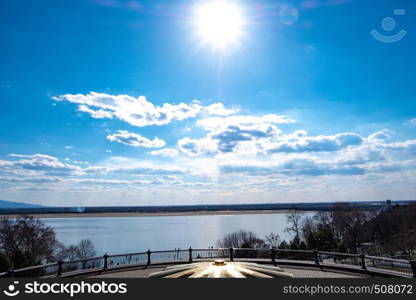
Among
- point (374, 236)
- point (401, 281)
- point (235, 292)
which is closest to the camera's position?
point (235, 292)

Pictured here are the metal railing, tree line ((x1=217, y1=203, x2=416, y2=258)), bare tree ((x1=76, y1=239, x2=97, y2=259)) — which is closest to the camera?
the metal railing

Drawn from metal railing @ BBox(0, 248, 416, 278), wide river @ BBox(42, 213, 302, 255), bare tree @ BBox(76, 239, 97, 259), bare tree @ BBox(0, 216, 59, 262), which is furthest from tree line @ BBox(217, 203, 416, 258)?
bare tree @ BBox(0, 216, 59, 262)

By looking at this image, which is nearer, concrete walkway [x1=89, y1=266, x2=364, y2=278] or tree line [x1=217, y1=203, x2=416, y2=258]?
concrete walkway [x1=89, y1=266, x2=364, y2=278]

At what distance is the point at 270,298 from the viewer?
8203 millimetres

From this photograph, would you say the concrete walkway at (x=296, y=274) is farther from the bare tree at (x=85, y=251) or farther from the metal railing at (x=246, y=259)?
the bare tree at (x=85, y=251)

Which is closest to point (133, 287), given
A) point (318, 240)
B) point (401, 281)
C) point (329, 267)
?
point (401, 281)

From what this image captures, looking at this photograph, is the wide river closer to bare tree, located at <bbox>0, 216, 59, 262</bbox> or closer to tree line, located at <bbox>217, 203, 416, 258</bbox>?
tree line, located at <bbox>217, 203, 416, 258</bbox>

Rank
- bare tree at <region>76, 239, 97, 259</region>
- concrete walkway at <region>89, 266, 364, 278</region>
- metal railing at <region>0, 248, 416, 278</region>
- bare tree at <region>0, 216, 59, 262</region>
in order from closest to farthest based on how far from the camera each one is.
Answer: metal railing at <region>0, 248, 416, 278</region>
concrete walkway at <region>89, 266, 364, 278</region>
bare tree at <region>0, 216, 59, 262</region>
bare tree at <region>76, 239, 97, 259</region>

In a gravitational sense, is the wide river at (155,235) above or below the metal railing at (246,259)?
below

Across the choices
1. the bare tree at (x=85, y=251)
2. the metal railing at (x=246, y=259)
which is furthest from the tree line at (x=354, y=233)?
the bare tree at (x=85, y=251)

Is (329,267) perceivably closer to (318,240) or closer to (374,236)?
(318,240)

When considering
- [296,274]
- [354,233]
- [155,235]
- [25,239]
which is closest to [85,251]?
[25,239]

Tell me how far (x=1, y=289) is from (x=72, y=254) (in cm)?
4956

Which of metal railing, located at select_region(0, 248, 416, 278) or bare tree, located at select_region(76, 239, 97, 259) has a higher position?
metal railing, located at select_region(0, 248, 416, 278)
